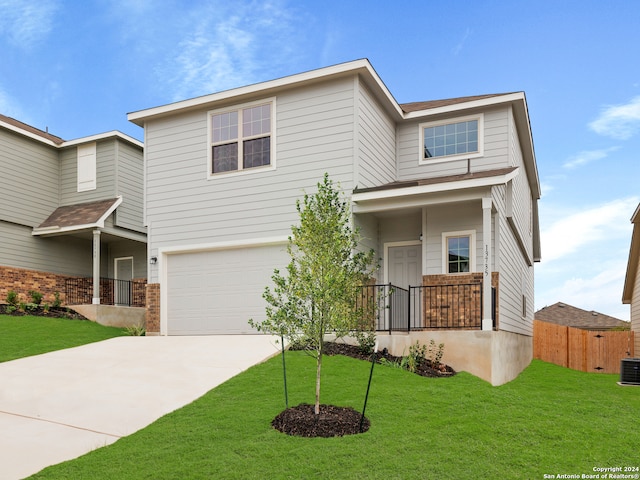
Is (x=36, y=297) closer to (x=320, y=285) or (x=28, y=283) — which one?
(x=28, y=283)

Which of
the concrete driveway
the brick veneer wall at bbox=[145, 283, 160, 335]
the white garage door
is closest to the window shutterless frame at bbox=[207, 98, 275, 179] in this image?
the white garage door

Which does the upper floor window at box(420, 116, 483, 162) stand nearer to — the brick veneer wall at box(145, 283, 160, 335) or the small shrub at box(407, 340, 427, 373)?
the small shrub at box(407, 340, 427, 373)

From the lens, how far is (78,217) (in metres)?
19.8

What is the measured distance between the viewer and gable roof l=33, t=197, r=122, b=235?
19.0 metres

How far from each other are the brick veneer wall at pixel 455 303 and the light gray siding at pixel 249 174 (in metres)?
3.02

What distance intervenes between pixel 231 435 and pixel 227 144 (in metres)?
9.52

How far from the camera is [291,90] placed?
549 inches

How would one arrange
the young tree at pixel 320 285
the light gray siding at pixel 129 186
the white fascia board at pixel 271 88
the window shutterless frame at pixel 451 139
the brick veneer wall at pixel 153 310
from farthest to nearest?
the light gray siding at pixel 129 186, the brick veneer wall at pixel 153 310, the window shutterless frame at pixel 451 139, the white fascia board at pixel 271 88, the young tree at pixel 320 285

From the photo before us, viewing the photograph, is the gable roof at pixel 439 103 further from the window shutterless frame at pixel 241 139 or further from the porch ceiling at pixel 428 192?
the window shutterless frame at pixel 241 139

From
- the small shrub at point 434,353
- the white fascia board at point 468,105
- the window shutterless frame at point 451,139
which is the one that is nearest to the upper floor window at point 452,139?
the window shutterless frame at point 451,139

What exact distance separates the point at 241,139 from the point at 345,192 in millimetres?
3356

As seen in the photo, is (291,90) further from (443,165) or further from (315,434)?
(315,434)

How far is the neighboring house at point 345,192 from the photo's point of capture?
496 inches

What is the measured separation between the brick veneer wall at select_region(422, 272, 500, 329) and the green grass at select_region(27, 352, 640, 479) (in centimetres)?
317
